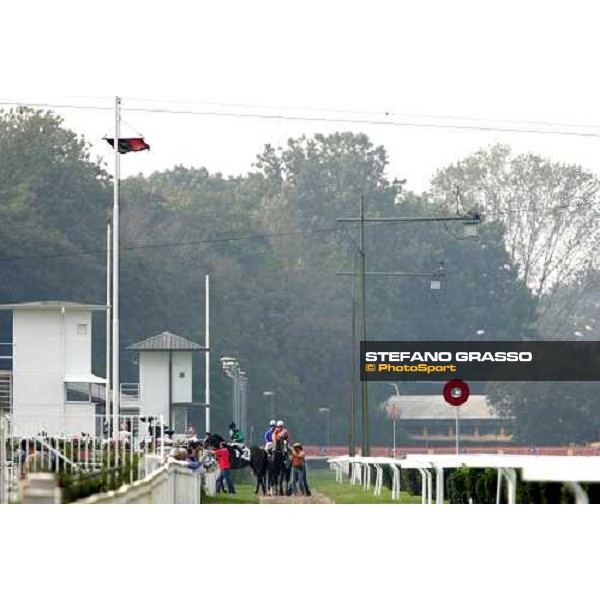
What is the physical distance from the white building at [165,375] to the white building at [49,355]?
6.32m

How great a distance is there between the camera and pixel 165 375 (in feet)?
196

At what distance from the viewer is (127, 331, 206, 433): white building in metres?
58.1

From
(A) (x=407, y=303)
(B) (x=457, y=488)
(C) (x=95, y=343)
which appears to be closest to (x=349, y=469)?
(B) (x=457, y=488)

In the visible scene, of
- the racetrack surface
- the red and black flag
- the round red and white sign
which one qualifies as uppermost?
the red and black flag

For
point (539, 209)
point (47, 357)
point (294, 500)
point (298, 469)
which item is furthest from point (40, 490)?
point (539, 209)

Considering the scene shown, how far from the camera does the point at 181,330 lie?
10006 cm

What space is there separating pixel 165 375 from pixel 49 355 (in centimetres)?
1016

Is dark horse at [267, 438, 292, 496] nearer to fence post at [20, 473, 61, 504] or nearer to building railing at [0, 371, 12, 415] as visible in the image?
building railing at [0, 371, 12, 415]

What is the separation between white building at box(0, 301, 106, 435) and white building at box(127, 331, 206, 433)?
20.7 feet

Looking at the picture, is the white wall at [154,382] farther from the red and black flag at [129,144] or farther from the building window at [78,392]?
the red and black flag at [129,144]

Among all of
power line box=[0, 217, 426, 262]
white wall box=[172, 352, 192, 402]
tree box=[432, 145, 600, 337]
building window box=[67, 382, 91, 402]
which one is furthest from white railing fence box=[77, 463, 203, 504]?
tree box=[432, 145, 600, 337]

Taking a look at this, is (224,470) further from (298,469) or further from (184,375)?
(184,375)
